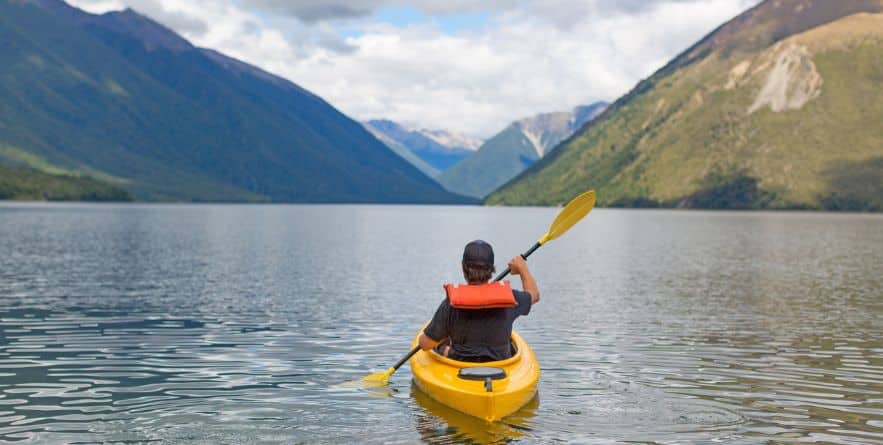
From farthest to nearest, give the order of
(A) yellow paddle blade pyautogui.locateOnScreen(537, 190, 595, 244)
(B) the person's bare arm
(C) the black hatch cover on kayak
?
1. (A) yellow paddle blade pyautogui.locateOnScreen(537, 190, 595, 244)
2. (B) the person's bare arm
3. (C) the black hatch cover on kayak

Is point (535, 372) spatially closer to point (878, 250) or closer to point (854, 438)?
point (854, 438)

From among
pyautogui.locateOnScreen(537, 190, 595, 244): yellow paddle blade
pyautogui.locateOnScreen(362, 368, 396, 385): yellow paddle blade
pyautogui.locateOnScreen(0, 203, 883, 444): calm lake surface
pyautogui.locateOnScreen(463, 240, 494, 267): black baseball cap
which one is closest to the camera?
pyautogui.locateOnScreen(463, 240, 494, 267): black baseball cap

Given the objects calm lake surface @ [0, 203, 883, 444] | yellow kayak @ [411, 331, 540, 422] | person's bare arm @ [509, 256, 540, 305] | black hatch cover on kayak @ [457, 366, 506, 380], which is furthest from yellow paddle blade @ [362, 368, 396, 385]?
person's bare arm @ [509, 256, 540, 305]

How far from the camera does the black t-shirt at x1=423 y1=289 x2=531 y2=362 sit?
1738 cm

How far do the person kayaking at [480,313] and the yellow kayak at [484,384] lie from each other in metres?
0.29

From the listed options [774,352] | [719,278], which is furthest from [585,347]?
[719,278]

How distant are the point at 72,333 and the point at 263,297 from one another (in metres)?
12.2

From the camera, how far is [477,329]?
17.6 m

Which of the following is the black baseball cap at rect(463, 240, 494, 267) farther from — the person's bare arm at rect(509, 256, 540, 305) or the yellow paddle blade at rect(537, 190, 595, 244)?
the yellow paddle blade at rect(537, 190, 595, 244)

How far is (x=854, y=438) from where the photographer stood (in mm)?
16203

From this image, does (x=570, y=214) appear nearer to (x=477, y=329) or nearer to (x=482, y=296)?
(x=477, y=329)

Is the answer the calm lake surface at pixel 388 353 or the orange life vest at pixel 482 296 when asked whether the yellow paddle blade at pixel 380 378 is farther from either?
the orange life vest at pixel 482 296

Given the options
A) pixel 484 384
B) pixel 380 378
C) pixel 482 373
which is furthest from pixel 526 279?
pixel 380 378

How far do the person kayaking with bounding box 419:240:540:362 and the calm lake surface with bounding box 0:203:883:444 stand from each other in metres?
1.40
